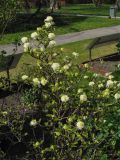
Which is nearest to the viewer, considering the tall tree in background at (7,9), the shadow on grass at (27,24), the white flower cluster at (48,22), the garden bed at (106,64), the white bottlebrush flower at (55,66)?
the white bottlebrush flower at (55,66)

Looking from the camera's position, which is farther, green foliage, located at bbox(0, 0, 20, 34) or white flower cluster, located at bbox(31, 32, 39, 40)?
green foliage, located at bbox(0, 0, 20, 34)

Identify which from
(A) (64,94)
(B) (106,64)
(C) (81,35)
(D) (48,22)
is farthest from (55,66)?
(C) (81,35)

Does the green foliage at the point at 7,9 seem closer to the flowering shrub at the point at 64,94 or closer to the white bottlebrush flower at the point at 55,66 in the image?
the flowering shrub at the point at 64,94

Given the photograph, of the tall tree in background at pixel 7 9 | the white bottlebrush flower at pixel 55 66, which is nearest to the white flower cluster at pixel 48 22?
the white bottlebrush flower at pixel 55 66

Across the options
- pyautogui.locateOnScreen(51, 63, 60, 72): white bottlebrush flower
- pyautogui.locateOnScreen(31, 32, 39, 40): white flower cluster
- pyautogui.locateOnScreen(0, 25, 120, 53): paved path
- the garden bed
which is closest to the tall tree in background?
the garden bed

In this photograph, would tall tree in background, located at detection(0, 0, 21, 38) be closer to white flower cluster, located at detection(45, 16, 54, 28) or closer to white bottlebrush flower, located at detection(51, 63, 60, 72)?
white flower cluster, located at detection(45, 16, 54, 28)

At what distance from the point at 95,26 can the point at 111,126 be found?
78.5 ft

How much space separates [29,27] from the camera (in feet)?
92.5

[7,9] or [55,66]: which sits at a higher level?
[55,66]

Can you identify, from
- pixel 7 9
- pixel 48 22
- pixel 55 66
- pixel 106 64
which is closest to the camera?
pixel 55 66

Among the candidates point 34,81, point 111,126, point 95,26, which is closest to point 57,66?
point 34,81

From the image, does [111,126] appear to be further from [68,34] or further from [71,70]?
[68,34]

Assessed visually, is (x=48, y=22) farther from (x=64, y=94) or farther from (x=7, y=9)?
(x=7, y=9)

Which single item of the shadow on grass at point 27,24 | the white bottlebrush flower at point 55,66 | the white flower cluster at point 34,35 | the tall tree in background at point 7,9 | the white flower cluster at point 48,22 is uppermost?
the white flower cluster at point 48,22
